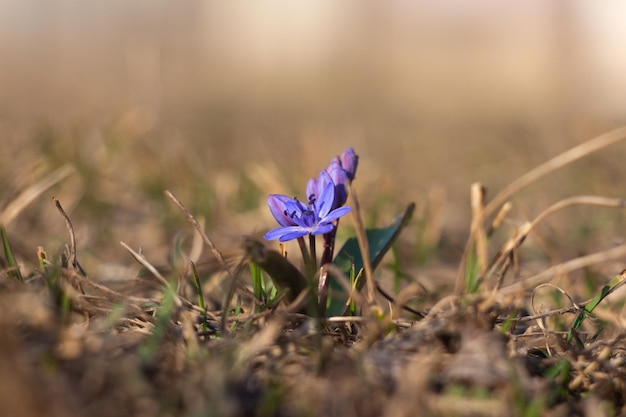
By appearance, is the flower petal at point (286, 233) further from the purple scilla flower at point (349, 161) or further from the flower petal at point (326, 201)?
the purple scilla flower at point (349, 161)

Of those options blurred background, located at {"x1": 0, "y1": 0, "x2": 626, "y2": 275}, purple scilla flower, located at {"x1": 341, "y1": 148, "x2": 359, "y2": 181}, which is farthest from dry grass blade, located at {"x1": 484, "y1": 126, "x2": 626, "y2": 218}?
purple scilla flower, located at {"x1": 341, "y1": 148, "x2": 359, "y2": 181}

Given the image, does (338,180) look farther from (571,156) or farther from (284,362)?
(571,156)

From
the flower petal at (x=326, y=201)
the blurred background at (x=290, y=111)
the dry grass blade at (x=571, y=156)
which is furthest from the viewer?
the blurred background at (x=290, y=111)

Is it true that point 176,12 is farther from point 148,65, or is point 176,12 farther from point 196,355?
point 196,355

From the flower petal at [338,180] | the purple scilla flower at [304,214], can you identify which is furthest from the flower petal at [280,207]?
the flower petal at [338,180]

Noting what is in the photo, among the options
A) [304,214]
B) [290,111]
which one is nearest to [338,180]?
[304,214]

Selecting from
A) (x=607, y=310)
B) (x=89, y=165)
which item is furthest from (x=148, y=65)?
(x=607, y=310)
